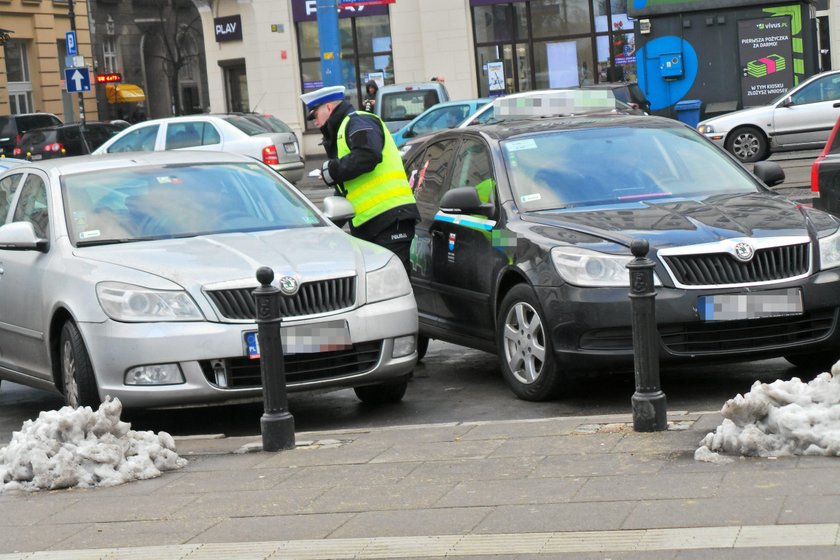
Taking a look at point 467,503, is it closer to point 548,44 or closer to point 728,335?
point 728,335

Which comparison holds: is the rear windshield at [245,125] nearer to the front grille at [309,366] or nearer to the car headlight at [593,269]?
the front grille at [309,366]

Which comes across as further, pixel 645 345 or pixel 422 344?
pixel 422 344

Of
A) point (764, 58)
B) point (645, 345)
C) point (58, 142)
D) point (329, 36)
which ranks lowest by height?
point (645, 345)

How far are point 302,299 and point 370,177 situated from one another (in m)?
2.07

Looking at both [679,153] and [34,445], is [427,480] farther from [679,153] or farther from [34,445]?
[679,153]

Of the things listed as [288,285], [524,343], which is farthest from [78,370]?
[524,343]

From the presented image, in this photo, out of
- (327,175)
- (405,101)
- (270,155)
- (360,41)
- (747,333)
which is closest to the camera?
(747,333)

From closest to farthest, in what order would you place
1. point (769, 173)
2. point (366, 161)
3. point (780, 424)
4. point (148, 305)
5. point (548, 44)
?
point (780, 424)
point (148, 305)
point (769, 173)
point (366, 161)
point (548, 44)

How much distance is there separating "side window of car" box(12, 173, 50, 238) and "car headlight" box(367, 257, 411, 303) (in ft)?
6.56

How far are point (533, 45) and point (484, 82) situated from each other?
1650 mm

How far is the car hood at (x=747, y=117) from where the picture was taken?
23656 mm

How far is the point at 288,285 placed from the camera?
7430mm

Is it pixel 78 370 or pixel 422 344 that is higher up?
pixel 78 370

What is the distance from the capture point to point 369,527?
5.16 meters
